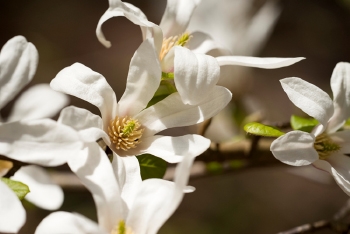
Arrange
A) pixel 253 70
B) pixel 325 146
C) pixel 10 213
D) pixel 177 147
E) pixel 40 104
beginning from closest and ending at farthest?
pixel 10 213
pixel 177 147
pixel 325 146
pixel 40 104
pixel 253 70

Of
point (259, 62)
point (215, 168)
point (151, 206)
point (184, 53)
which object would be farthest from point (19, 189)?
point (215, 168)

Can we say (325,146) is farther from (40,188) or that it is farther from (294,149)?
(40,188)

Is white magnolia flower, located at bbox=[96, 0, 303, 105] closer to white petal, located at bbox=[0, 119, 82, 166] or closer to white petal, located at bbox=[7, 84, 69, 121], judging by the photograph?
white petal, located at bbox=[0, 119, 82, 166]

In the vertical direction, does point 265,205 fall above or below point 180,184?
below

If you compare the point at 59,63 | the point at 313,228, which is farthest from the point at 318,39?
the point at 313,228

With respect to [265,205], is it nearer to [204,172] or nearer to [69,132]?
[204,172]

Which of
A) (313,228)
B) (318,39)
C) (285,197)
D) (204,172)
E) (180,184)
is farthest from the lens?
(318,39)

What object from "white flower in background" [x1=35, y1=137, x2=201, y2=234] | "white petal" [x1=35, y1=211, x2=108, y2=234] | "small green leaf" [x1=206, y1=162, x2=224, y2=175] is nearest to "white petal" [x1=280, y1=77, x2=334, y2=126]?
"white flower in background" [x1=35, y1=137, x2=201, y2=234]
